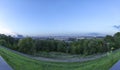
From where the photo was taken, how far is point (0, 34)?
180 feet

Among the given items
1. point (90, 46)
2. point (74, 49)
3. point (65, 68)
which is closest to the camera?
point (65, 68)

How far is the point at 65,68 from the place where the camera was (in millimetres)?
18766

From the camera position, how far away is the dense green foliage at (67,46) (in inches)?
1650

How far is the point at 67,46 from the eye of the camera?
53.2 m

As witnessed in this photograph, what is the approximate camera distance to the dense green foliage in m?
41.9

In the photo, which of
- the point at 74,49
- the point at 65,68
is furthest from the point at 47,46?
the point at 65,68

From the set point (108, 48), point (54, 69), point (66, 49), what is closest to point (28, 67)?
point (54, 69)

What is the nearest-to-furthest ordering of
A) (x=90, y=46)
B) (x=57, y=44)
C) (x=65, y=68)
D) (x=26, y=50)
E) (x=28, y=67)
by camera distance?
1. (x=28, y=67)
2. (x=65, y=68)
3. (x=26, y=50)
4. (x=90, y=46)
5. (x=57, y=44)

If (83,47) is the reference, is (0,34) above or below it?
above

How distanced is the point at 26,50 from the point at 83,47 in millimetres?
13983

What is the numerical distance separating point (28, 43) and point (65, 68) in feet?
79.3

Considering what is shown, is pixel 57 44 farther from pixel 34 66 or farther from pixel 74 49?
pixel 34 66

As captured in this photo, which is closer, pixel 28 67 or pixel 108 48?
pixel 28 67

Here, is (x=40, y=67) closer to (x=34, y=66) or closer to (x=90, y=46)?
(x=34, y=66)
